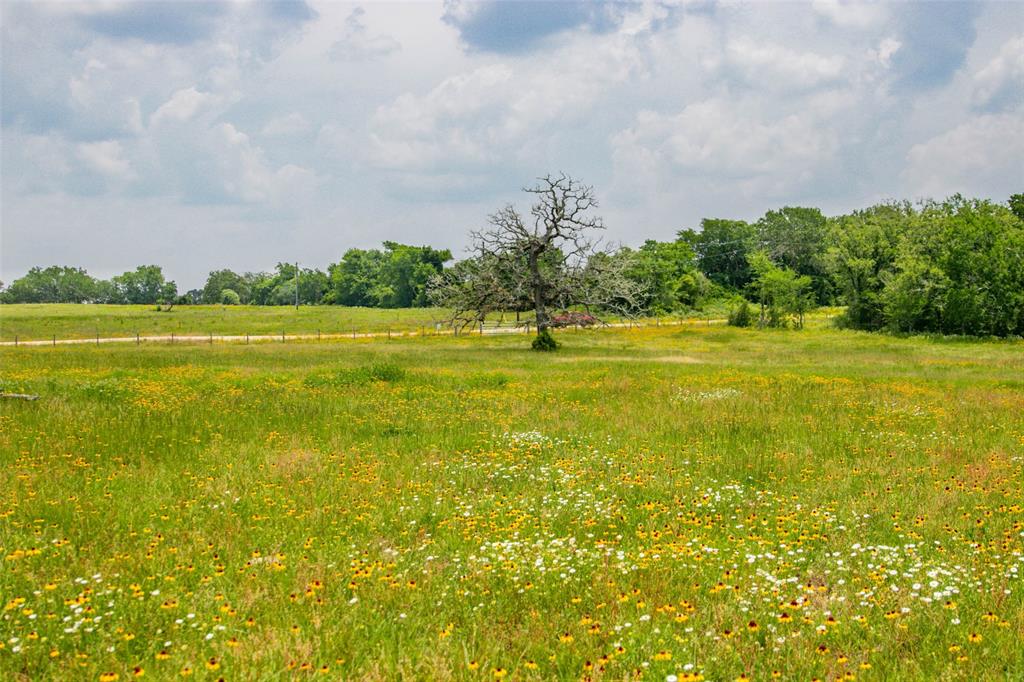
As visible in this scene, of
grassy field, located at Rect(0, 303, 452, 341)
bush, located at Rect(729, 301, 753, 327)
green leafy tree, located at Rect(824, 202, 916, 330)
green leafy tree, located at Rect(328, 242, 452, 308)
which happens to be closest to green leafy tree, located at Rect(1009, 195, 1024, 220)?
green leafy tree, located at Rect(824, 202, 916, 330)

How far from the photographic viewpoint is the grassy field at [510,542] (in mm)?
4887

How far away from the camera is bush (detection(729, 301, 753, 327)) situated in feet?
239

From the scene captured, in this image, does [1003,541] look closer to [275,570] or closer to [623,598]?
[623,598]

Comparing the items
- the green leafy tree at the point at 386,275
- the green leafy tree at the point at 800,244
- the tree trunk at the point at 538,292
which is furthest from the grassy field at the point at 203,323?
the green leafy tree at the point at 386,275

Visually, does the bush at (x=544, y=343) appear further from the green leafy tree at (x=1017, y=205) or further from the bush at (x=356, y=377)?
the green leafy tree at (x=1017, y=205)

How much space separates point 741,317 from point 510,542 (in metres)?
71.0

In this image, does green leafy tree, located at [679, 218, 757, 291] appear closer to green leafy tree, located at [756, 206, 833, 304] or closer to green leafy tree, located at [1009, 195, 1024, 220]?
green leafy tree, located at [756, 206, 833, 304]

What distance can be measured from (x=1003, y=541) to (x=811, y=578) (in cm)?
271

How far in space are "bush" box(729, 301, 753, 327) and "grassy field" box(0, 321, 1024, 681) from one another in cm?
5879

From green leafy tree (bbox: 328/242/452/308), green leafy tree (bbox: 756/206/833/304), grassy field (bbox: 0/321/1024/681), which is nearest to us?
grassy field (bbox: 0/321/1024/681)

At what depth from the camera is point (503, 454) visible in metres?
11.6

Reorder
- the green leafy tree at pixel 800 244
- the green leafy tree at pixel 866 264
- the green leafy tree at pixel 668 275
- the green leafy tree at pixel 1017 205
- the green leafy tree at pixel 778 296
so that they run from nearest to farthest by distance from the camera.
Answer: the green leafy tree at pixel 866 264, the green leafy tree at pixel 778 296, the green leafy tree at pixel 1017 205, the green leafy tree at pixel 668 275, the green leafy tree at pixel 800 244

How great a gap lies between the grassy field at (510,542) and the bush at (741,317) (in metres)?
58.8

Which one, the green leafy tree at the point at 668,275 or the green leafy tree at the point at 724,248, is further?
the green leafy tree at the point at 724,248
